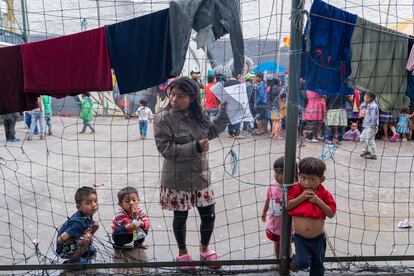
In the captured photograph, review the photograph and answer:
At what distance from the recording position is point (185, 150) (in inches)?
117

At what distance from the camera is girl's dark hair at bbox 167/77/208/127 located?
300 cm

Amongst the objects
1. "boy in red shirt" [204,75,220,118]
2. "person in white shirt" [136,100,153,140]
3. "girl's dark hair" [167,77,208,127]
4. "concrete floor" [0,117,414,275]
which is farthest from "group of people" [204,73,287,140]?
"girl's dark hair" [167,77,208,127]

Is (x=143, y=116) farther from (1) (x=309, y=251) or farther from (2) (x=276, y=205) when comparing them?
(1) (x=309, y=251)

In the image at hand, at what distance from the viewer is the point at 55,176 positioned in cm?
680

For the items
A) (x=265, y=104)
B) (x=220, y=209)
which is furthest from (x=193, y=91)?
(x=265, y=104)

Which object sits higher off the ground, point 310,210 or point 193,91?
point 193,91

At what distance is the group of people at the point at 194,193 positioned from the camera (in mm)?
2756

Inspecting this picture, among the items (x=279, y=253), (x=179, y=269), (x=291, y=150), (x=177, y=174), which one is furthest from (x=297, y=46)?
(x=179, y=269)

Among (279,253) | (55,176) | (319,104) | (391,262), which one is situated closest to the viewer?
(279,253)

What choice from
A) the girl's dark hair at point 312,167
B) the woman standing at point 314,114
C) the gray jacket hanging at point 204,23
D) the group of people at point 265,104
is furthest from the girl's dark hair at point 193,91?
the woman standing at point 314,114

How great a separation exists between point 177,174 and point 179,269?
2.81ft

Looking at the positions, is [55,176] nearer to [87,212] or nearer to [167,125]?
[87,212]

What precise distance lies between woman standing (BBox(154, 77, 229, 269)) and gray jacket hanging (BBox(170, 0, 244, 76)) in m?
0.32

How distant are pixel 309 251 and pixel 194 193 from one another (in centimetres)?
98
